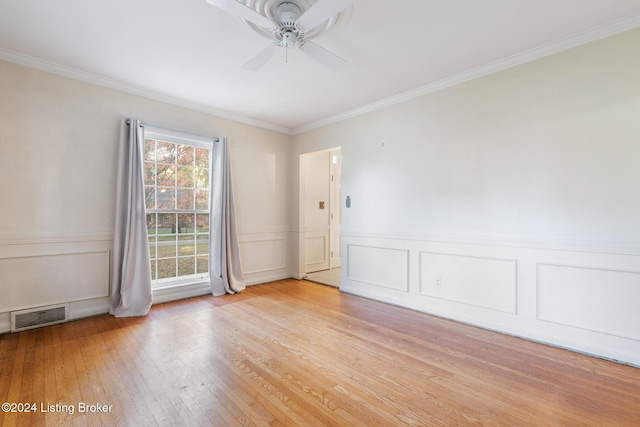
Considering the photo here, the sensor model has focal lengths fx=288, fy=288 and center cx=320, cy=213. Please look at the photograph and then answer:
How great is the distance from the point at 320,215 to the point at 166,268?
9.43 ft

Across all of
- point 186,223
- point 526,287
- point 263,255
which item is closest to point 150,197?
point 186,223

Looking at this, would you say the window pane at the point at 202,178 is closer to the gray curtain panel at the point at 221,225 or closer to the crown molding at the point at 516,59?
the gray curtain panel at the point at 221,225

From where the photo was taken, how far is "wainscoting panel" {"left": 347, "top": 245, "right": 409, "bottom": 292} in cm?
369

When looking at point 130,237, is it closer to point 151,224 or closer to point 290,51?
point 151,224

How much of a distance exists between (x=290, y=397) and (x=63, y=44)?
11.5ft

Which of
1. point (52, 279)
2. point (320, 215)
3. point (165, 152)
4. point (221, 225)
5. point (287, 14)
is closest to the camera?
point (287, 14)

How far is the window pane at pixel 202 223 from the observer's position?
13.7ft

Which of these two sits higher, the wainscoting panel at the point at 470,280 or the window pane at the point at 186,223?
the window pane at the point at 186,223

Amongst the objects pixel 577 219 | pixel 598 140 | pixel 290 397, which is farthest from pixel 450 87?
pixel 290 397

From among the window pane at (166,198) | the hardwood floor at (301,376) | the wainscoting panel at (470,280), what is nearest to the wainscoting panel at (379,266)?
the wainscoting panel at (470,280)

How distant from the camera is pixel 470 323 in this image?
3.07m

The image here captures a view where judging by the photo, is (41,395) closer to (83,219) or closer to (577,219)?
(83,219)

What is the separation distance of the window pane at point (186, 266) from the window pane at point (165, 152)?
136cm

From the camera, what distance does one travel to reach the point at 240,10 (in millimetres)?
1801
